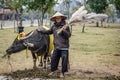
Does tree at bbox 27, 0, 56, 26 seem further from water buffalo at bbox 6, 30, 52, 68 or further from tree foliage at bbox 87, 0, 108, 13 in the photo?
tree foliage at bbox 87, 0, 108, 13

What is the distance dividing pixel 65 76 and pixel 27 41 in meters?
1.49

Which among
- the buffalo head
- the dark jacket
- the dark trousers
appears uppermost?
the dark jacket

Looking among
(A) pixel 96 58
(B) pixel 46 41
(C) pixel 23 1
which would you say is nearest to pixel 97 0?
(C) pixel 23 1

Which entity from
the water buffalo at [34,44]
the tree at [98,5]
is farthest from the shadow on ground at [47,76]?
the tree at [98,5]

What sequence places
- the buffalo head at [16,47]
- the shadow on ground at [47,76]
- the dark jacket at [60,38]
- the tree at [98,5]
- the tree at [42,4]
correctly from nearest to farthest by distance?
the dark jacket at [60,38]
the shadow on ground at [47,76]
the buffalo head at [16,47]
the tree at [42,4]
the tree at [98,5]

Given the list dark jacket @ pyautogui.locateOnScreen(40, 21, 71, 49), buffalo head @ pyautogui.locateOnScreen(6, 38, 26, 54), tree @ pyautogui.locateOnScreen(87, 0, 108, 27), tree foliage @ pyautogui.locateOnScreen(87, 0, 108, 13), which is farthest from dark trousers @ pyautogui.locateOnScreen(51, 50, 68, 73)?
tree foliage @ pyautogui.locateOnScreen(87, 0, 108, 13)

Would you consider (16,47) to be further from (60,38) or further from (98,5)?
(98,5)

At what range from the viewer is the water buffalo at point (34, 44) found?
8.74 m

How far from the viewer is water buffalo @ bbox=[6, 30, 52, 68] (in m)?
8.74

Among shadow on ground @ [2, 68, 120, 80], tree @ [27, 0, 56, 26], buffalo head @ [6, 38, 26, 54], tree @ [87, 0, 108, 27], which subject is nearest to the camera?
shadow on ground @ [2, 68, 120, 80]

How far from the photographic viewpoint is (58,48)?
27.0ft

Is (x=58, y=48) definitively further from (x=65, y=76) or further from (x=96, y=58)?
(x=96, y=58)

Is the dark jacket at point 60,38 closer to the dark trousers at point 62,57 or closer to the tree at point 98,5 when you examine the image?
the dark trousers at point 62,57

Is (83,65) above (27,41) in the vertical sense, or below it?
below
